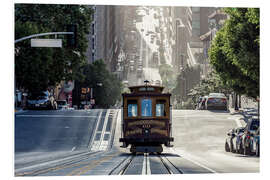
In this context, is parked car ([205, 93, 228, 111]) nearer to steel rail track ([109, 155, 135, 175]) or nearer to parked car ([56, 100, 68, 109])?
steel rail track ([109, 155, 135, 175])

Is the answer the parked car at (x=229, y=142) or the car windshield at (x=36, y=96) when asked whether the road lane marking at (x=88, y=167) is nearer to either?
the car windshield at (x=36, y=96)

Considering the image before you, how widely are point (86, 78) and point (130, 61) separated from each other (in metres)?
2.93

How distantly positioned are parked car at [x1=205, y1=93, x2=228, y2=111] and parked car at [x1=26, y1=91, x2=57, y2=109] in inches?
312

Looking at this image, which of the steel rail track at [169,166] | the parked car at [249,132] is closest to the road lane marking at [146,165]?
the steel rail track at [169,166]

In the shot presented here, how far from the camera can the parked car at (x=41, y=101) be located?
3094 cm

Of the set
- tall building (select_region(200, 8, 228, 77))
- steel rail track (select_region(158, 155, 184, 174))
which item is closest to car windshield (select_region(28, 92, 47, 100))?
steel rail track (select_region(158, 155, 184, 174))

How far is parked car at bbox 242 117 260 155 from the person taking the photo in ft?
95.5

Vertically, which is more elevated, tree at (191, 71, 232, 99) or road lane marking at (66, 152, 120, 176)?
tree at (191, 71, 232, 99)

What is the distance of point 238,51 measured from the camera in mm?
33188

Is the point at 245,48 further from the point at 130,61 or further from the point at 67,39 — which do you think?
the point at 67,39

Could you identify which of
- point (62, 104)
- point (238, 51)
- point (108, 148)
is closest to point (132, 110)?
point (108, 148)

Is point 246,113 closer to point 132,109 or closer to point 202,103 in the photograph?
point 202,103

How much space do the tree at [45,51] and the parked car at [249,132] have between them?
27.8 ft

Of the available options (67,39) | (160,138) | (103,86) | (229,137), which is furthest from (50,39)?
(229,137)
